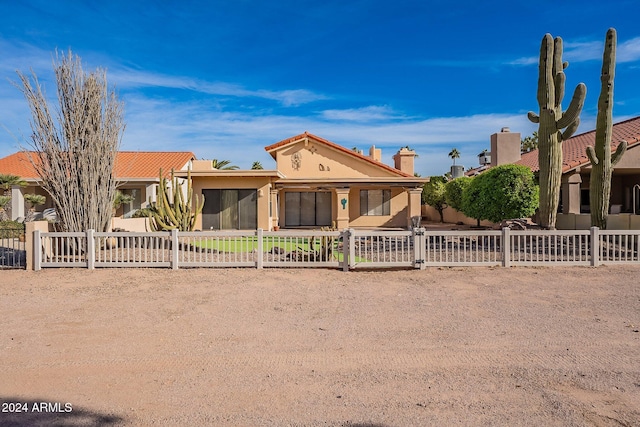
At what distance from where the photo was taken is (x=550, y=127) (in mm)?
14273

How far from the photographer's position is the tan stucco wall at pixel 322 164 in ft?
82.6

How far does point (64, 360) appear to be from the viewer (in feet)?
15.4

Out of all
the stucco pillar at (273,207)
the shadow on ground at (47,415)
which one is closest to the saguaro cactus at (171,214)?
the stucco pillar at (273,207)

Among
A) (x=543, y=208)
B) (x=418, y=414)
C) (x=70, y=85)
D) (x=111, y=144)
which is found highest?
(x=70, y=85)

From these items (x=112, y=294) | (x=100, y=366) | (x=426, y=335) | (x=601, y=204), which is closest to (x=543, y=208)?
(x=601, y=204)

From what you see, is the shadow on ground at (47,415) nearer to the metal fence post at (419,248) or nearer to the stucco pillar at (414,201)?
the metal fence post at (419,248)

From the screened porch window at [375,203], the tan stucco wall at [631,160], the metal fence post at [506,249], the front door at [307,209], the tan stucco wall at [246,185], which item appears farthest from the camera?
the screened porch window at [375,203]

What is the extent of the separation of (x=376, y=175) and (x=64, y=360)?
21.9 metres

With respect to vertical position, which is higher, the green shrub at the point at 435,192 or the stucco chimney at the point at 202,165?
the stucco chimney at the point at 202,165

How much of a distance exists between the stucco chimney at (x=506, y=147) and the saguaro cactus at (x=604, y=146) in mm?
15383

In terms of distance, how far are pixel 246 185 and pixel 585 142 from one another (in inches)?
747

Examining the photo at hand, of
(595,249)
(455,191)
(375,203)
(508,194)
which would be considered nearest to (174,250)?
(595,249)

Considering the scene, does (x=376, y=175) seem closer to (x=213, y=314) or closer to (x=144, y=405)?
(x=213, y=314)

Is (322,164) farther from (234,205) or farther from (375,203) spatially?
(234,205)
